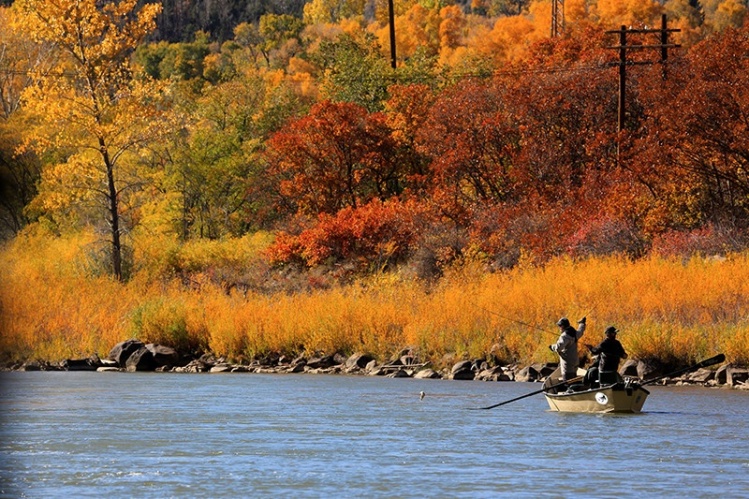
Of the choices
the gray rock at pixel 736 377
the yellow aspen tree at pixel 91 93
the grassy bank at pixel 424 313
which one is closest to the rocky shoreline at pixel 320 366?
the grassy bank at pixel 424 313

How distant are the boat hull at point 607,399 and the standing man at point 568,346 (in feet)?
2.45

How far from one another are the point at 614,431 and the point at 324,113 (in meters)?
30.5

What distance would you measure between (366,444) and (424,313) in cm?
1520

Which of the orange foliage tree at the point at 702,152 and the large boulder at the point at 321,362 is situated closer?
the large boulder at the point at 321,362

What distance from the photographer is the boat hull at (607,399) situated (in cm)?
2142

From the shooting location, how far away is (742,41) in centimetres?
4244

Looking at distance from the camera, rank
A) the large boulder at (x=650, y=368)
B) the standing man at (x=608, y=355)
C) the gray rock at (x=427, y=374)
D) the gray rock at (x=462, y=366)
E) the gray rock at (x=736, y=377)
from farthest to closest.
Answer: the gray rock at (x=427, y=374)
the gray rock at (x=462, y=366)
the large boulder at (x=650, y=368)
the gray rock at (x=736, y=377)
the standing man at (x=608, y=355)

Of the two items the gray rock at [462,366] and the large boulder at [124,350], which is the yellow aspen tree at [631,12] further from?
the gray rock at [462,366]

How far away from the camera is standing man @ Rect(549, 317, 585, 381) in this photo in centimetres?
2217

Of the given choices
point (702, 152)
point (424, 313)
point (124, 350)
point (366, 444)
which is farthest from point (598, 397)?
point (702, 152)

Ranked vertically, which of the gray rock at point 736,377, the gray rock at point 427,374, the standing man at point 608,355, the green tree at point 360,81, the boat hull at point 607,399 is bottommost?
the gray rock at point 427,374

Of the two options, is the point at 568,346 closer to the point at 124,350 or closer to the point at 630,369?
the point at 630,369

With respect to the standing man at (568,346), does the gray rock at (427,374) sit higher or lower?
lower

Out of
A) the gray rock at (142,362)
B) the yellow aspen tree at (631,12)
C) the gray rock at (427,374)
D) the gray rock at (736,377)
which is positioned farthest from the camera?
the yellow aspen tree at (631,12)
